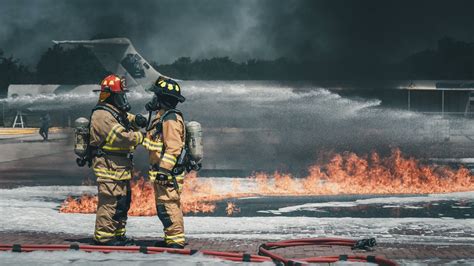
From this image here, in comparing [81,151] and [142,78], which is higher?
[142,78]

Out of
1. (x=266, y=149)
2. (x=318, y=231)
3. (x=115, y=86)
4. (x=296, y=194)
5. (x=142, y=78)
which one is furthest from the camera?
(x=142, y=78)

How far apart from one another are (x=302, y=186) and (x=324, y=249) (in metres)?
7.84

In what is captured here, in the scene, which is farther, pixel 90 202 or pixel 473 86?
pixel 473 86

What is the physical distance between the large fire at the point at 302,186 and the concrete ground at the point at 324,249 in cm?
257

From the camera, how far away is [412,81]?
151 ft

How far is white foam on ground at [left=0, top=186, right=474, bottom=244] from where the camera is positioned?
9656 mm

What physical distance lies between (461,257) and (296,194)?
6978 millimetres

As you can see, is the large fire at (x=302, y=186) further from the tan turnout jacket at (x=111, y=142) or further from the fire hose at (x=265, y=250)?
the fire hose at (x=265, y=250)

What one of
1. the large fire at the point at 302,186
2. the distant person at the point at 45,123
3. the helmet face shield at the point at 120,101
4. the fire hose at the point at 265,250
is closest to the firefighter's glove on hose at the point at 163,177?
the fire hose at the point at 265,250

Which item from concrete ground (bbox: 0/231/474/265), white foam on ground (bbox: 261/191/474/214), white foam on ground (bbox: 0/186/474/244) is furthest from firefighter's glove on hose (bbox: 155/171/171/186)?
white foam on ground (bbox: 261/191/474/214)

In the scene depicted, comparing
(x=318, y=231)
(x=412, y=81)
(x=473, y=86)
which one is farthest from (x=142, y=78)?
(x=318, y=231)

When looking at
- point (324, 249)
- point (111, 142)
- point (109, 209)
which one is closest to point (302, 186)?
point (324, 249)

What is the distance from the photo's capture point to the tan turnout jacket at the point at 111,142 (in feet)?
27.8

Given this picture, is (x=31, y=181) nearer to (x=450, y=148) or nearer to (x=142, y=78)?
(x=450, y=148)
